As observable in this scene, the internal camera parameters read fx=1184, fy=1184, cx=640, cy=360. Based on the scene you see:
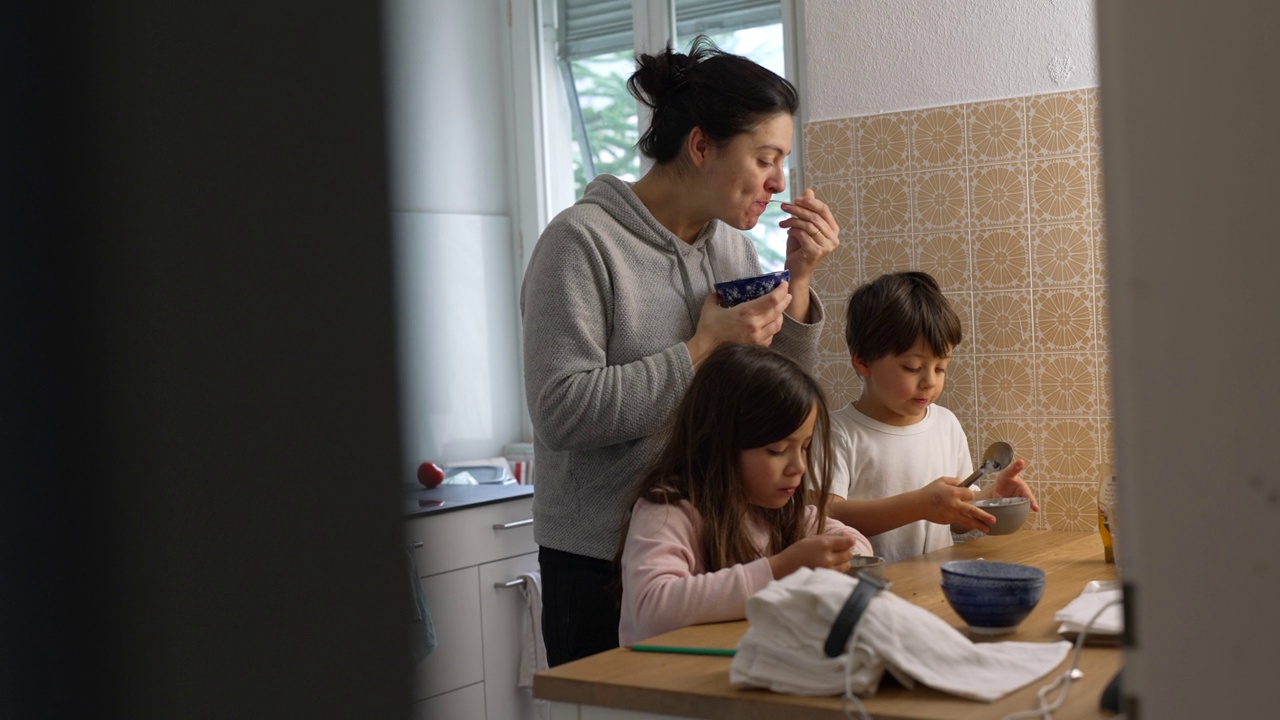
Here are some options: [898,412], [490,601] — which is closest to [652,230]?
[898,412]

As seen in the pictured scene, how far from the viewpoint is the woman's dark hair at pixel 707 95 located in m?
1.59

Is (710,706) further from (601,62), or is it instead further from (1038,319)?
(601,62)

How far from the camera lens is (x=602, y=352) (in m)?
1.53

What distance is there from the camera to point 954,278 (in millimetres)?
2270

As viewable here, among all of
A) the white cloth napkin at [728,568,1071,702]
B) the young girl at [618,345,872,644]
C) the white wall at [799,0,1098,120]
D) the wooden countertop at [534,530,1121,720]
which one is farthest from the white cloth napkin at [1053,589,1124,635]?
the white wall at [799,0,1098,120]

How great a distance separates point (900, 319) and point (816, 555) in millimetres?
808

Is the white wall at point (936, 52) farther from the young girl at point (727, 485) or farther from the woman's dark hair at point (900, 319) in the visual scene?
the young girl at point (727, 485)

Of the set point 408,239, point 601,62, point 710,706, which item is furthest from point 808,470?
point 601,62

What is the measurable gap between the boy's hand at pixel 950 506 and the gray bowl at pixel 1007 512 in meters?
0.09

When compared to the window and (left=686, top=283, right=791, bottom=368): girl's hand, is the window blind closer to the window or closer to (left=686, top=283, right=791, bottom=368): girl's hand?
the window

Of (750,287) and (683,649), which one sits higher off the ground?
(750,287)

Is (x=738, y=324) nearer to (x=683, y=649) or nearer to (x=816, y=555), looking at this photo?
(x=816, y=555)

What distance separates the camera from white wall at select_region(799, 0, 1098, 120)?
2186 mm

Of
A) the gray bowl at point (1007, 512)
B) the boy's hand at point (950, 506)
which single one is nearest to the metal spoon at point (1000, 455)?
the gray bowl at point (1007, 512)
